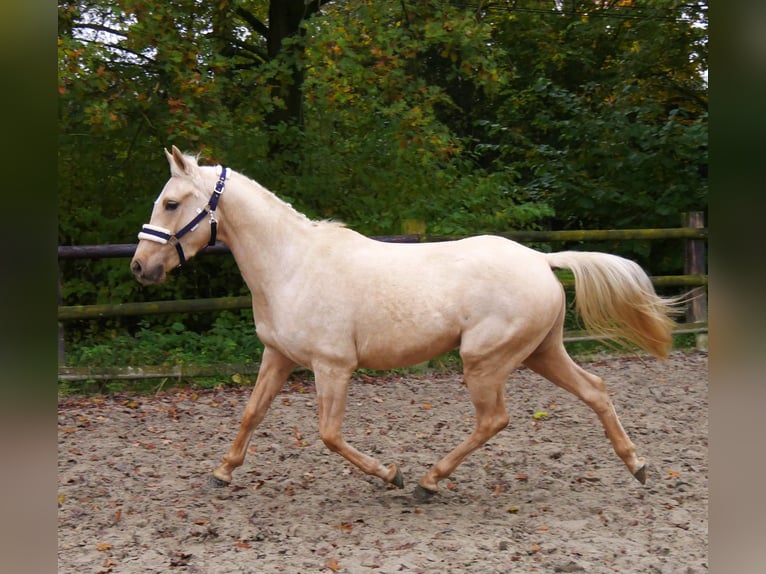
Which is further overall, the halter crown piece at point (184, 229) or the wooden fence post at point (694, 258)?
the wooden fence post at point (694, 258)

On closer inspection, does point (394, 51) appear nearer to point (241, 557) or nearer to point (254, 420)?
point (254, 420)

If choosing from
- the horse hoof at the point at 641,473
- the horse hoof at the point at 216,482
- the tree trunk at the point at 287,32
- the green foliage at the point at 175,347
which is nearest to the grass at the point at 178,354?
the green foliage at the point at 175,347

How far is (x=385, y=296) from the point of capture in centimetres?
408

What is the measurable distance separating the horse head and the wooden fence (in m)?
2.17

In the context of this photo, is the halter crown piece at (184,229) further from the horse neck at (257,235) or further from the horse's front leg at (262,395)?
the horse's front leg at (262,395)

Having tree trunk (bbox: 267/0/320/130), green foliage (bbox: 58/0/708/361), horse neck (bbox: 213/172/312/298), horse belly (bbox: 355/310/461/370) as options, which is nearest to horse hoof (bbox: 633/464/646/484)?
horse belly (bbox: 355/310/461/370)

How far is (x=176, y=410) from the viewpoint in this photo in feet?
21.1

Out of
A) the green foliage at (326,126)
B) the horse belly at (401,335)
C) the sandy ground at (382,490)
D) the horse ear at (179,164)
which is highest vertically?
the green foliage at (326,126)

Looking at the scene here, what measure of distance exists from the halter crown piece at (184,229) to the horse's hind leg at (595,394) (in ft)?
6.30

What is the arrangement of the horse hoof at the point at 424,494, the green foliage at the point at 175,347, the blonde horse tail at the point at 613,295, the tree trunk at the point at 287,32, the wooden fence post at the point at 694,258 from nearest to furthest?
the horse hoof at the point at 424,494 < the blonde horse tail at the point at 613,295 < the green foliage at the point at 175,347 < the tree trunk at the point at 287,32 < the wooden fence post at the point at 694,258

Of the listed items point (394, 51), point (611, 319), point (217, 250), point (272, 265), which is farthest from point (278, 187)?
point (611, 319)

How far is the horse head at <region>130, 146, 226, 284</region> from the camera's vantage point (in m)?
4.04

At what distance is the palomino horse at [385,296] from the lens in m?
4.04

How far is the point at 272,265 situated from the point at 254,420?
0.90 m
